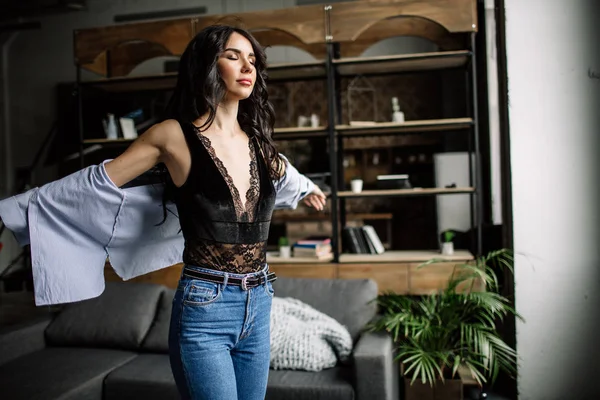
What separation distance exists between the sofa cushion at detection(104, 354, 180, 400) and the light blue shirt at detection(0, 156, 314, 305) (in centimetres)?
111

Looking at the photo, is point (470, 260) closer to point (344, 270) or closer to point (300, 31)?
point (344, 270)

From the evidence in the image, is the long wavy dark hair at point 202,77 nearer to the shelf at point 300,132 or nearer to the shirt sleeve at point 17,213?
the shirt sleeve at point 17,213

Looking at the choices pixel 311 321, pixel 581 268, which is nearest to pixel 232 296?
pixel 311 321

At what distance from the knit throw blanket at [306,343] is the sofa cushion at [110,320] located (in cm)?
86

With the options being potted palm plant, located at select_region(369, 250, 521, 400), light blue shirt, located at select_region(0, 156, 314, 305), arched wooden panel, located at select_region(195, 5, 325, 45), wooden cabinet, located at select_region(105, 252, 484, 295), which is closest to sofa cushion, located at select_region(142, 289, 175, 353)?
wooden cabinet, located at select_region(105, 252, 484, 295)

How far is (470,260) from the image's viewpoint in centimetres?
341

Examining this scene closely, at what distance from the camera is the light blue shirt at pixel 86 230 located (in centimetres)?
132

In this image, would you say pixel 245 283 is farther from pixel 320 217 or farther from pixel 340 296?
pixel 320 217

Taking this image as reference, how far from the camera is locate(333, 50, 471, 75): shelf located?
11.6ft

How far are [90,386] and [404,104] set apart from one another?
580 cm

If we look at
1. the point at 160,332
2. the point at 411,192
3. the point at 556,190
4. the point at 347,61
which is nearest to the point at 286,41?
the point at 347,61

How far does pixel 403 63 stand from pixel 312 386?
2412mm

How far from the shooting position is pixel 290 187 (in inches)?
65.9

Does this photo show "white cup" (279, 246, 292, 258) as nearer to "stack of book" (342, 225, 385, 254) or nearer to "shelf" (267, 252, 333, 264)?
"shelf" (267, 252, 333, 264)
